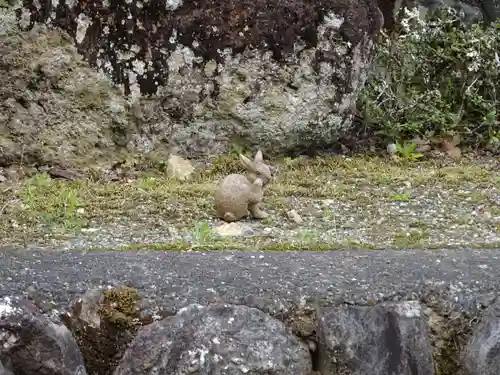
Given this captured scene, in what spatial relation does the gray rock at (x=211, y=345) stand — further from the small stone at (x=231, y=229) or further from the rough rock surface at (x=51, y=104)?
the rough rock surface at (x=51, y=104)

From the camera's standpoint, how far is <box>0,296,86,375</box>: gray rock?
194cm

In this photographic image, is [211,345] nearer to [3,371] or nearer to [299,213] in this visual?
[3,371]

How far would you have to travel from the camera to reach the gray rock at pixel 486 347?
6.76 ft

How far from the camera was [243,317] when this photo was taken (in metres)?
2.01

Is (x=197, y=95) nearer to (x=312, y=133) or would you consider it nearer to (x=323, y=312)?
(x=312, y=133)

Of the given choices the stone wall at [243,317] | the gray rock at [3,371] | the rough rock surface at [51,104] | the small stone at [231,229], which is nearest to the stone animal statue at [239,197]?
the small stone at [231,229]

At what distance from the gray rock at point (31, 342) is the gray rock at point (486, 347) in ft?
3.17

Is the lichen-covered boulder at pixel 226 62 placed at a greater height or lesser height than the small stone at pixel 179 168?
greater

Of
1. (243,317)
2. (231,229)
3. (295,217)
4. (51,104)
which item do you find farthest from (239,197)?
(51,104)

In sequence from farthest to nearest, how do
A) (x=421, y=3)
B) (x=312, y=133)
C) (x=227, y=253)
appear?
(x=421, y=3) → (x=312, y=133) → (x=227, y=253)

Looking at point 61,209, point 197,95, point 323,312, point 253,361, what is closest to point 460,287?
point 323,312

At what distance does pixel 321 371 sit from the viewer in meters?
2.09

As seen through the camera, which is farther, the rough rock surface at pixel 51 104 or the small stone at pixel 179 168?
the small stone at pixel 179 168

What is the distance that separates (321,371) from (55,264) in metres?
0.72
